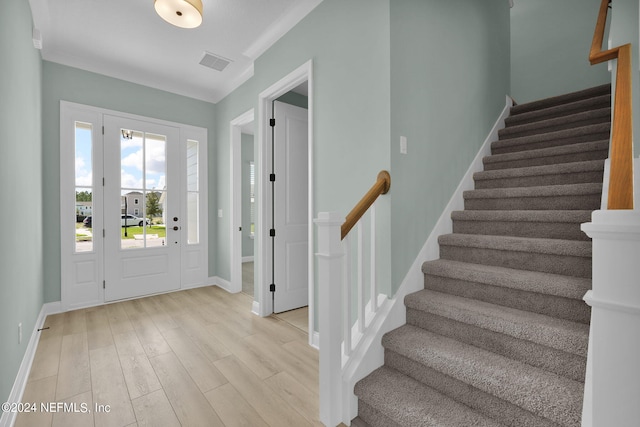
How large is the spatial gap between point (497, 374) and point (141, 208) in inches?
157

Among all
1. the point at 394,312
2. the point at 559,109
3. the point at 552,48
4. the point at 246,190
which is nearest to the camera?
the point at 394,312

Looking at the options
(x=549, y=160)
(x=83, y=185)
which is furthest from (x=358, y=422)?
(x=83, y=185)

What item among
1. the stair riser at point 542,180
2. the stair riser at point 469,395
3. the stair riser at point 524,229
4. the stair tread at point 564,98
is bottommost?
the stair riser at point 469,395

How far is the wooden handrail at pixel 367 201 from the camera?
163cm

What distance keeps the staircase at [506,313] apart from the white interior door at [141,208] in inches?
130

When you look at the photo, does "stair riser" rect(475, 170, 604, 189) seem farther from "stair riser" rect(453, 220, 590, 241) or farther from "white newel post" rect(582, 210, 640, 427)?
"white newel post" rect(582, 210, 640, 427)

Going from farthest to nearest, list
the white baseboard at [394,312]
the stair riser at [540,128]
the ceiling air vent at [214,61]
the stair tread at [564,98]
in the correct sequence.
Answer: the ceiling air vent at [214,61], the stair tread at [564,98], the stair riser at [540,128], the white baseboard at [394,312]

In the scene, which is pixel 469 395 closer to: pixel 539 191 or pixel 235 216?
pixel 539 191

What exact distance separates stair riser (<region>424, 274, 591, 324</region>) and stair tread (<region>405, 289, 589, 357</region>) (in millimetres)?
34

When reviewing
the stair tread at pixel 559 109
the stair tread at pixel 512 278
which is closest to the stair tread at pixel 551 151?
the stair tread at pixel 559 109

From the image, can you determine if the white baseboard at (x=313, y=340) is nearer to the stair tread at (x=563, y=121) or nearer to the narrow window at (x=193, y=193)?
the narrow window at (x=193, y=193)

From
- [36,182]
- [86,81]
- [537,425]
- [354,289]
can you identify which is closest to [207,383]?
[354,289]

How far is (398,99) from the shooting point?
6.37ft

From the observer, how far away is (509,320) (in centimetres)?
149
